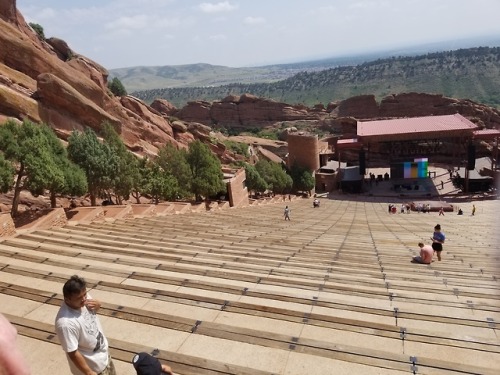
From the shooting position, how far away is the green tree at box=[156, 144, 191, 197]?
29.6m

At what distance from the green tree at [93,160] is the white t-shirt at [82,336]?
20.4 m

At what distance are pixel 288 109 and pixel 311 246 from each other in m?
93.0

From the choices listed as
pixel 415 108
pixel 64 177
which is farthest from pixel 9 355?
pixel 415 108

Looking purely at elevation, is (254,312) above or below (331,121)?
above

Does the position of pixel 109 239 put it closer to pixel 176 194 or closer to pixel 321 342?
pixel 321 342

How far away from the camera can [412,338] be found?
5016mm

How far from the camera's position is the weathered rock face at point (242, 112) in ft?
335

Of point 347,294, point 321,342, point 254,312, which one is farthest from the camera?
point 347,294

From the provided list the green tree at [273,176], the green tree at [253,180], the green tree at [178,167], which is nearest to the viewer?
the green tree at [178,167]

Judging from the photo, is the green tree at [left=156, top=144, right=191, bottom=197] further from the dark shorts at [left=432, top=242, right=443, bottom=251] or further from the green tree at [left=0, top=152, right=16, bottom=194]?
the dark shorts at [left=432, top=242, right=443, bottom=251]

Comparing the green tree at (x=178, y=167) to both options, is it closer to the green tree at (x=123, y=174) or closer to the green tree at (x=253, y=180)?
the green tree at (x=123, y=174)

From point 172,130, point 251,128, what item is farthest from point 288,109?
point 172,130

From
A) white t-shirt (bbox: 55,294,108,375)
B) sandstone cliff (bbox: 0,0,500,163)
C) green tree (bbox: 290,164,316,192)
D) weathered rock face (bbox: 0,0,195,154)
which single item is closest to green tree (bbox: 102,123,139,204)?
sandstone cliff (bbox: 0,0,500,163)

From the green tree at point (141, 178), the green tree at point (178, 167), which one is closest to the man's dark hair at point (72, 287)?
the green tree at point (141, 178)
